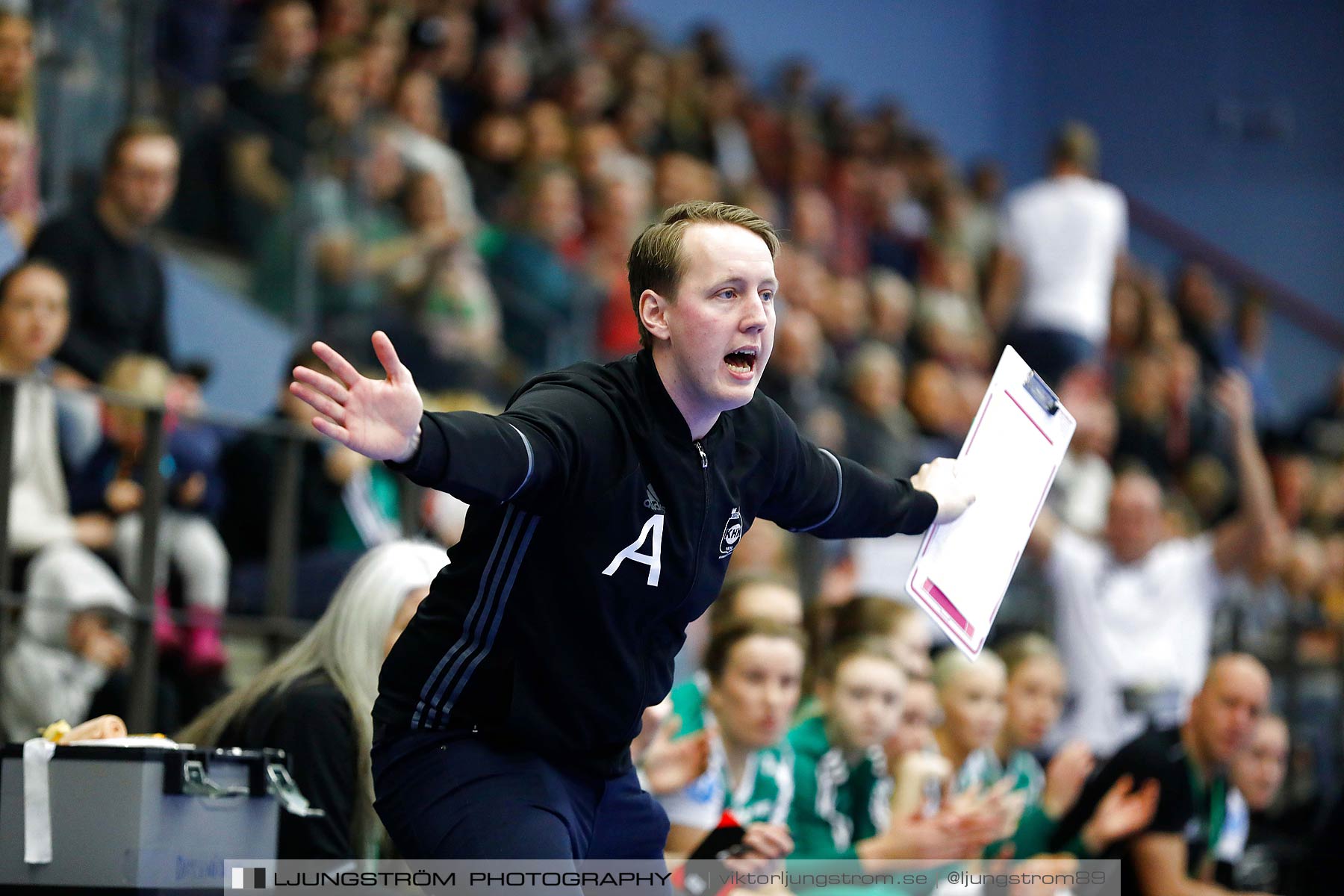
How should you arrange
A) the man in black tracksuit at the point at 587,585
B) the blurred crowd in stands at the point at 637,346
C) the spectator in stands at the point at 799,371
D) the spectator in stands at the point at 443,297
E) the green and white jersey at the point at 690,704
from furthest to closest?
1. the spectator in stands at the point at 799,371
2. the spectator in stands at the point at 443,297
3. the blurred crowd in stands at the point at 637,346
4. the green and white jersey at the point at 690,704
5. the man in black tracksuit at the point at 587,585

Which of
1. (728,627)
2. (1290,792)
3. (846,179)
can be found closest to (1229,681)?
(728,627)

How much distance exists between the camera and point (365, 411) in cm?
238

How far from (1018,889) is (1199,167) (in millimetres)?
12115

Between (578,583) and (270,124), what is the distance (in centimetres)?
472

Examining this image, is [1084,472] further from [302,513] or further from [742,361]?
[742,361]

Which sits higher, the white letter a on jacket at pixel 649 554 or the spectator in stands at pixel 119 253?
the spectator in stands at pixel 119 253

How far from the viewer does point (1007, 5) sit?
16141mm

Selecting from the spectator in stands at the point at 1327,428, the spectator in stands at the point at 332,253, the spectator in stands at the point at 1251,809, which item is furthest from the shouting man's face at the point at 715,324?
the spectator in stands at the point at 1327,428

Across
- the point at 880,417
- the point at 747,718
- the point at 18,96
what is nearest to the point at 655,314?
Result: the point at 747,718

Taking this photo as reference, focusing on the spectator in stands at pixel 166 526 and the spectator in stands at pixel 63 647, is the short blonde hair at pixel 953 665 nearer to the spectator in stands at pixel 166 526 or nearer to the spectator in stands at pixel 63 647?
the spectator in stands at pixel 166 526

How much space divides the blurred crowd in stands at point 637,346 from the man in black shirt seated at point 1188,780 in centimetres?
2

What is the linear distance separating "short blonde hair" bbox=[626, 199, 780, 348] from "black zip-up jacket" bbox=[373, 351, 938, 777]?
0.49 feet

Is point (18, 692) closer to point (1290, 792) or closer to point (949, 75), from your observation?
point (1290, 792)

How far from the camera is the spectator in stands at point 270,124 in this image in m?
6.82
